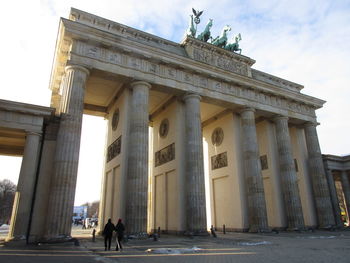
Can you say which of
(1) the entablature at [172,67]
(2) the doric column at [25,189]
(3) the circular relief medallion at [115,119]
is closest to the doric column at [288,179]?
(1) the entablature at [172,67]

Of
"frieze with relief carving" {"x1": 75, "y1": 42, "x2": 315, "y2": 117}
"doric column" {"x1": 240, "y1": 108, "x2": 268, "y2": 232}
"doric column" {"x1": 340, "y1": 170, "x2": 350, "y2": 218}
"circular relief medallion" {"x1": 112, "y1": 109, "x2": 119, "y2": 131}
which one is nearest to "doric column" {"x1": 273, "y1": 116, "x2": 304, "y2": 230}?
"frieze with relief carving" {"x1": 75, "y1": 42, "x2": 315, "y2": 117}

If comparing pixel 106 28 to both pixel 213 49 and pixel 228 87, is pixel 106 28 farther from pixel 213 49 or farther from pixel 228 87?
pixel 228 87

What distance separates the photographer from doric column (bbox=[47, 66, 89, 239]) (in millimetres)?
14234

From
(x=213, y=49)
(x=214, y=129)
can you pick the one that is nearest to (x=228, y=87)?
(x=213, y=49)

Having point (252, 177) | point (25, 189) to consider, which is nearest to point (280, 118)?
point (252, 177)

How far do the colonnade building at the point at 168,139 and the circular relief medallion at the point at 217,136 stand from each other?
103 mm

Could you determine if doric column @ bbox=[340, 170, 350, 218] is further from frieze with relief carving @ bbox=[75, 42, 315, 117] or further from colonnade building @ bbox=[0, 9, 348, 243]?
frieze with relief carving @ bbox=[75, 42, 315, 117]

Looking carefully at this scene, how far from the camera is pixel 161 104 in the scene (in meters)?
24.7

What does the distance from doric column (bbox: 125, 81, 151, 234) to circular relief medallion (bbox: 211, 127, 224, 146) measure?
1015cm

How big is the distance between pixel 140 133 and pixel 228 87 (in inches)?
384

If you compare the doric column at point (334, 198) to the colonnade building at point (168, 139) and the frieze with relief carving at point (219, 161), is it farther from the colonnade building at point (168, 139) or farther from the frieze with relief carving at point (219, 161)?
the frieze with relief carving at point (219, 161)

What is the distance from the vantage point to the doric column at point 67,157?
14234mm

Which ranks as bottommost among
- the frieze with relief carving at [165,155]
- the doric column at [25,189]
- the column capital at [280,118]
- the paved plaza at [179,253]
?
the paved plaza at [179,253]

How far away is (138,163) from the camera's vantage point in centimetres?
1745
